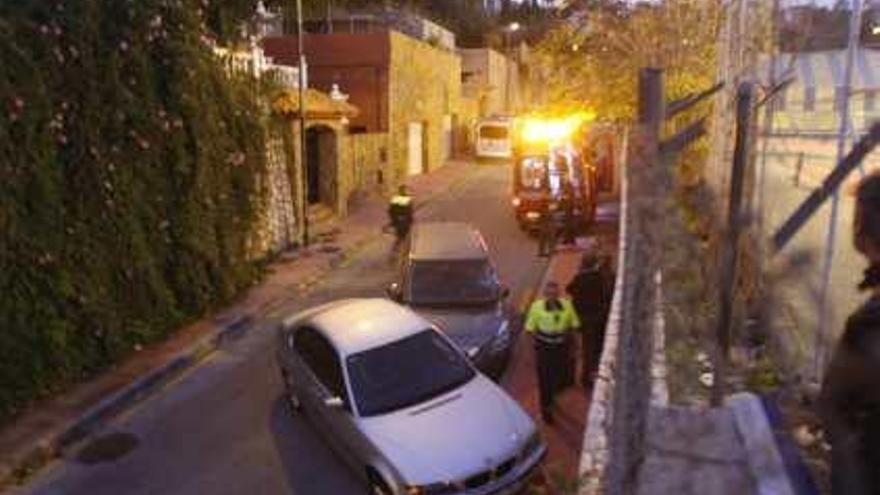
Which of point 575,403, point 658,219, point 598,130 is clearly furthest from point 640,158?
point 598,130

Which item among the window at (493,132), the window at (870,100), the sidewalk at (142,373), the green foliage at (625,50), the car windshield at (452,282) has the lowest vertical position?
the sidewalk at (142,373)

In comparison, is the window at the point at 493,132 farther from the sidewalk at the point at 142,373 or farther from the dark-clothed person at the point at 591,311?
the dark-clothed person at the point at 591,311

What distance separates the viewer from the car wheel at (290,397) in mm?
11891

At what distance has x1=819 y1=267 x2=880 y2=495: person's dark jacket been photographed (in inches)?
104

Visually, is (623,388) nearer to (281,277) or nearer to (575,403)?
(575,403)

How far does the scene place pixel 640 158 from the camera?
7.67ft

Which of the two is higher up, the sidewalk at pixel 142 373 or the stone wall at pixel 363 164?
the stone wall at pixel 363 164

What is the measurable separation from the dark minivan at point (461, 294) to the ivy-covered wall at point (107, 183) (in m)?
3.96

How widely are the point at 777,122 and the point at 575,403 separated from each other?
496 cm

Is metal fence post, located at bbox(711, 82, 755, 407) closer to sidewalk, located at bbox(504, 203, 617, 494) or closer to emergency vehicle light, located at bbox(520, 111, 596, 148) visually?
sidewalk, located at bbox(504, 203, 617, 494)

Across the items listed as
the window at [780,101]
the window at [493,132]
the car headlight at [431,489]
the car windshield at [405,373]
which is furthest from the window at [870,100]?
the window at [493,132]

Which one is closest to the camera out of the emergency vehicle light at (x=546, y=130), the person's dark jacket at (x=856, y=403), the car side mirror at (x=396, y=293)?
the person's dark jacket at (x=856, y=403)

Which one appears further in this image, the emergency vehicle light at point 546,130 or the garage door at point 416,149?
the garage door at point 416,149

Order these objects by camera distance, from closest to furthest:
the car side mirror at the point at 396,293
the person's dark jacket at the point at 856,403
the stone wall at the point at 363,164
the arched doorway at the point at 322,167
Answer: the person's dark jacket at the point at 856,403 < the car side mirror at the point at 396,293 < the arched doorway at the point at 322,167 < the stone wall at the point at 363,164
